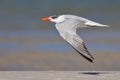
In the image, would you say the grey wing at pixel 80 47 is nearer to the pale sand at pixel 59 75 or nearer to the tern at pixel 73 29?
the tern at pixel 73 29

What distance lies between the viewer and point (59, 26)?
14.2 meters

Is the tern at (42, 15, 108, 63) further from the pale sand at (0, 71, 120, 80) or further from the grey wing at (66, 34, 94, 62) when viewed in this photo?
the pale sand at (0, 71, 120, 80)

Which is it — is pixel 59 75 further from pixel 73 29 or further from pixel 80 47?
pixel 80 47

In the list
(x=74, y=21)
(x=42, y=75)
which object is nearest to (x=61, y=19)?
(x=74, y=21)

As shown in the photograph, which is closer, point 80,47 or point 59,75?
point 80,47

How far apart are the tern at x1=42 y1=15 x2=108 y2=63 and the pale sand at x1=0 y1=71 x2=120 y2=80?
831mm

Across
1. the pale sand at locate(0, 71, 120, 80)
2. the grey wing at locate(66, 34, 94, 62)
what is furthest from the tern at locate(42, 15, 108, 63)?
the pale sand at locate(0, 71, 120, 80)

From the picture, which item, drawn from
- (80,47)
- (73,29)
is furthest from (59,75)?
(80,47)

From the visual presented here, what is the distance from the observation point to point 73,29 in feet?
45.9

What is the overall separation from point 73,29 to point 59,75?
1.08 metres

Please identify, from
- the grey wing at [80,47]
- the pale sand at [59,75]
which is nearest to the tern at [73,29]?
the grey wing at [80,47]

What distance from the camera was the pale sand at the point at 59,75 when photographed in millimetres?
13540

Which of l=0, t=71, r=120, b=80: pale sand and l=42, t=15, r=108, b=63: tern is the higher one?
l=42, t=15, r=108, b=63: tern

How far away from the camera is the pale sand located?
13.5 metres
